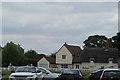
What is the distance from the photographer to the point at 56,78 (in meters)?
29.6

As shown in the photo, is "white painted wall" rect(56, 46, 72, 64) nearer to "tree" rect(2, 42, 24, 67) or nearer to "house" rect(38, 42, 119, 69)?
"house" rect(38, 42, 119, 69)

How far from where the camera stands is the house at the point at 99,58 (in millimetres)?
89500

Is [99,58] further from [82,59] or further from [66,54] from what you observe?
[66,54]

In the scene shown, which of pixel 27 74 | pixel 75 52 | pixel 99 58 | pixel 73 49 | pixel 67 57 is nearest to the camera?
pixel 27 74

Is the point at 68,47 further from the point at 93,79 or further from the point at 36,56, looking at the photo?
the point at 93,79

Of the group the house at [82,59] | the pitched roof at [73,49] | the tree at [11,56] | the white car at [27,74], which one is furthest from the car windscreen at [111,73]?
the pitched roof at [73,49]

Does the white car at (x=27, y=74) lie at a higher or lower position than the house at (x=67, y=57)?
lower

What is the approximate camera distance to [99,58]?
90.4 m

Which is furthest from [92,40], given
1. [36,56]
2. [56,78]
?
[56,78]

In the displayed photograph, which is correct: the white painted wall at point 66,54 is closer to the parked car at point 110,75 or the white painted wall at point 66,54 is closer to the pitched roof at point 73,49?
the pitched roof at point 73,49

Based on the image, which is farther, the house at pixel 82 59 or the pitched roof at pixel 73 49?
the pitched roof at pixel 73 49

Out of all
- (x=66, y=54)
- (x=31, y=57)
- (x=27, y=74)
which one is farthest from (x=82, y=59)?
(x=27, y=74)

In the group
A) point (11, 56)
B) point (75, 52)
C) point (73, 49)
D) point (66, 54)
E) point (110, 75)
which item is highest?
point (73, 49)

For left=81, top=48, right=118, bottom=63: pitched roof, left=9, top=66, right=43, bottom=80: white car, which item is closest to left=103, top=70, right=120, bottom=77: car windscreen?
left=9, top=66, right=43, bottom=80: white car
